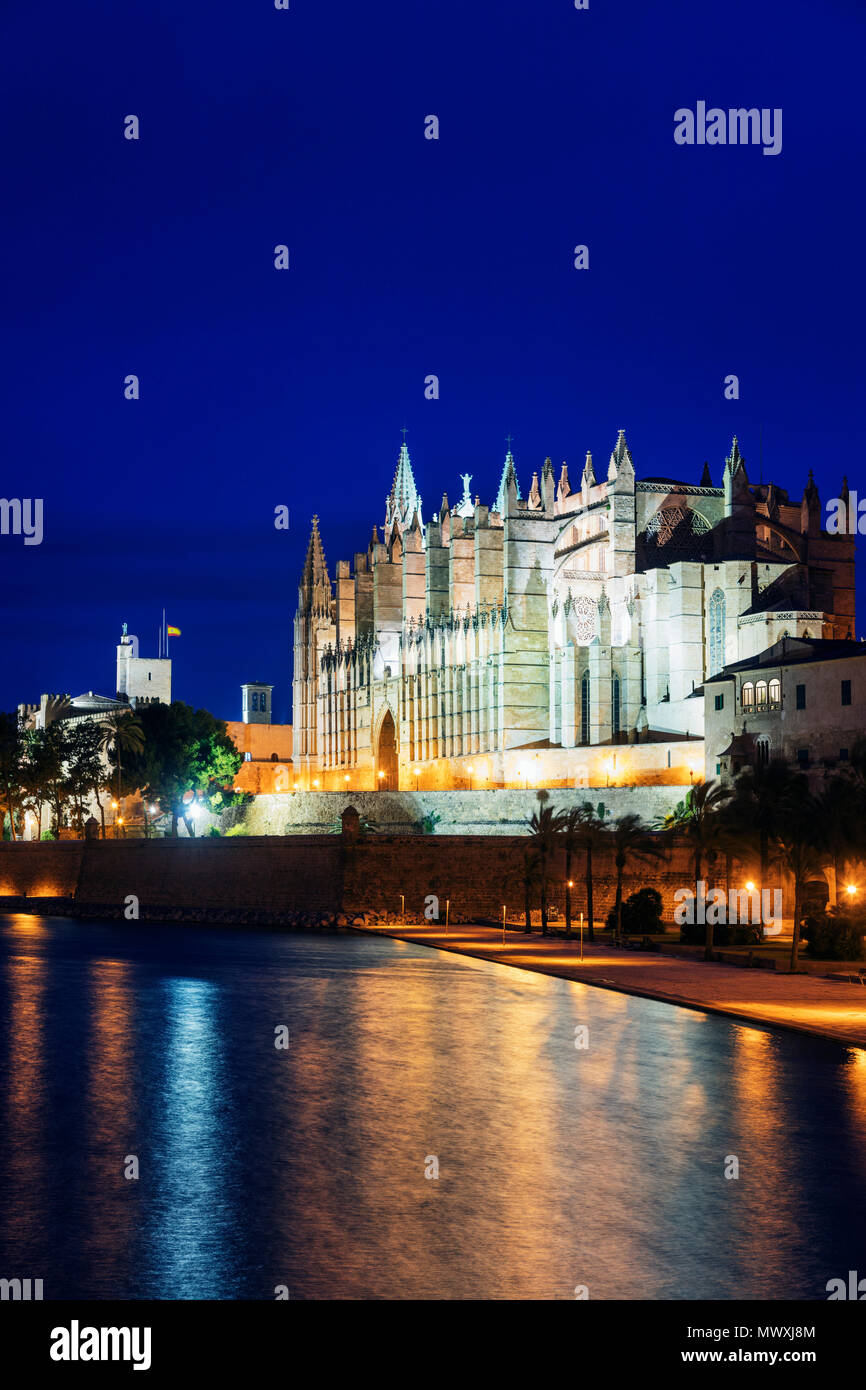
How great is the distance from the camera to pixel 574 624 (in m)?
71.1

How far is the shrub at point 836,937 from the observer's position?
4047 centimetres

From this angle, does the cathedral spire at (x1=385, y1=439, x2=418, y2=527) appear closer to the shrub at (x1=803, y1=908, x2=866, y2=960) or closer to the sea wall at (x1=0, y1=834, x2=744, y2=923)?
the sea wall at (x1=0, y1=834, x2=744, y2=923)

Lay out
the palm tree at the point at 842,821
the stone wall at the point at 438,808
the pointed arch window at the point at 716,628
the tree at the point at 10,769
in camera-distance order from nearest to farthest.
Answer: the palm tree at the point at 842,821
the stone wall at the point at 438,808
the pointed arch window at the point at 716,628
the tree at the point at 10,769

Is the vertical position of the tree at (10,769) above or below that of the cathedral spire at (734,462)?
below

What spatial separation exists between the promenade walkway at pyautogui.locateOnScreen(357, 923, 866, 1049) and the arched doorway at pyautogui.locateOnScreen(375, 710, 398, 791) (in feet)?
130

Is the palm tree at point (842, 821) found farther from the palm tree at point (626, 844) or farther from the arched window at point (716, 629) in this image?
the arched window at point (716, 629)

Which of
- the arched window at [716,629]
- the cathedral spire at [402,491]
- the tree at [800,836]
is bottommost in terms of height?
the tree at [800,836]

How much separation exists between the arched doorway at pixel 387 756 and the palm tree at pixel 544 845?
112 ft

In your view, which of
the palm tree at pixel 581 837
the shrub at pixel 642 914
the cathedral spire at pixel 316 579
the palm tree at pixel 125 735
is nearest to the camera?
the palm tree at pixel 581 837

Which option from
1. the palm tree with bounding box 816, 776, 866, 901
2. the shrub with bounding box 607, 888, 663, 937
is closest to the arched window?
the shrub with bounding box 607, 888, 663, 937

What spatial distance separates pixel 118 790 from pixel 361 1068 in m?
59.0

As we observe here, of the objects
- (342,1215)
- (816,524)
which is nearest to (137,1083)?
(342,1215)

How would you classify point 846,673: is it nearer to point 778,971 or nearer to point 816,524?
point 778,971

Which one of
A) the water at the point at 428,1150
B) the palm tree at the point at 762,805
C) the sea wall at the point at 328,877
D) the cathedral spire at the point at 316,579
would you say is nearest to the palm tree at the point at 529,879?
the sea wall at the point at 328,877
